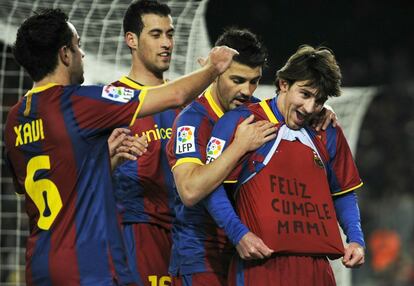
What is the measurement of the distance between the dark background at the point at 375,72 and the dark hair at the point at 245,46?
6.74 m

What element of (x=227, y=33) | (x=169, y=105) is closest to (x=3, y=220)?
(x=227, y=33)

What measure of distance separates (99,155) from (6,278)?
5.60m

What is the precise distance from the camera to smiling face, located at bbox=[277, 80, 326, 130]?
12.2ft

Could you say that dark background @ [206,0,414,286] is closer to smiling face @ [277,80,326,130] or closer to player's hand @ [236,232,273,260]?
smiling face @ [277,80,326,130]

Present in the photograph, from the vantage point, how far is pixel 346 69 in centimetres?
1440

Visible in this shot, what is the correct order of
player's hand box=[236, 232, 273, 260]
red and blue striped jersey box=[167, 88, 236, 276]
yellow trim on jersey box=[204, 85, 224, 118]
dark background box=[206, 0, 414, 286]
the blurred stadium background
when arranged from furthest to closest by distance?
dark background box=[206, 0, 414, 286] → the blurred stadium background → yellow trim on jersey box=[204, 85, 224, 118] → red and blue striped jersey box=[167, 88, 236, 276] → player's hand box=[236, 232, 273, 260]

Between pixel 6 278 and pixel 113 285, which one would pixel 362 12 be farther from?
pixel 113 285

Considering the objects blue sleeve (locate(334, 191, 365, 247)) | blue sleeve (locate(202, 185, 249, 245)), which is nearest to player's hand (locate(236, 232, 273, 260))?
blue sleeve (locate(202, 185, 249, 245))

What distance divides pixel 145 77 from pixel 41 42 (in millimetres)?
1307

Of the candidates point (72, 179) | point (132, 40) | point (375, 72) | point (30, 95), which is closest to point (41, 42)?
point (30, 95)

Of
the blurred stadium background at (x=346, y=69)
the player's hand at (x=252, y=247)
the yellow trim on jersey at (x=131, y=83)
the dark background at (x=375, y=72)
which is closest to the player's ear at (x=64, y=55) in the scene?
the player's hand at (x=252, y=247)

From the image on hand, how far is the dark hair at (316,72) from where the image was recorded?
372 centimetres

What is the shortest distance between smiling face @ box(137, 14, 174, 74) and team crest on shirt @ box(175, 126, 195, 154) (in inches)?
39.1

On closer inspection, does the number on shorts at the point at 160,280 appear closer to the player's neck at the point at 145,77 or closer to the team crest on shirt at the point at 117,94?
the player's neck at the point at 145,77
